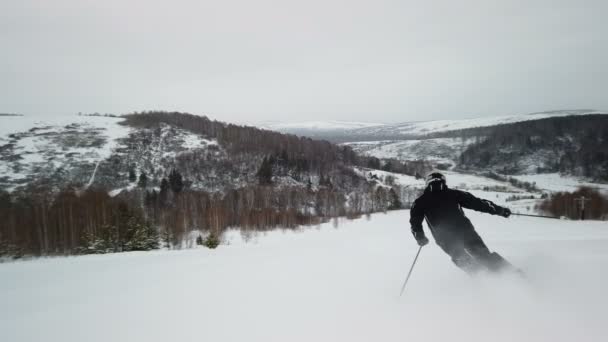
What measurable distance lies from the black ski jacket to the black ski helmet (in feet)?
0.22

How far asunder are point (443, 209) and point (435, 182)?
0.56m

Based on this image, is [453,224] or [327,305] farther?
[453,224]

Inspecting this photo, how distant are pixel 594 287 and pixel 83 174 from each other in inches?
4111

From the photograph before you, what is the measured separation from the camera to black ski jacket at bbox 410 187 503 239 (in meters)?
5.34

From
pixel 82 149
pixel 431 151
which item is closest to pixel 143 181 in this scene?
pixel 82 149

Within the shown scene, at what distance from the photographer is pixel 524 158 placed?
132 m

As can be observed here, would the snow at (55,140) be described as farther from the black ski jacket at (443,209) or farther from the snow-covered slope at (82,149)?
the black ski jacket at (443,209)

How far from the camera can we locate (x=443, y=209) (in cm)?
546

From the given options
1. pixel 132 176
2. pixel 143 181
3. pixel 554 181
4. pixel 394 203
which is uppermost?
pixel 132 176

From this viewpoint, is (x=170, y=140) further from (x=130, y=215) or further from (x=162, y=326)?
(x=162, y=326)

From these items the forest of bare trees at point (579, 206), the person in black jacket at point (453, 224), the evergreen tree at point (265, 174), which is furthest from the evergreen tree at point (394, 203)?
the person in black jacket at point (453, 224)

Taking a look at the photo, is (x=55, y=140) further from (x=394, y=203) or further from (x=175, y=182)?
(x=394, y=203)

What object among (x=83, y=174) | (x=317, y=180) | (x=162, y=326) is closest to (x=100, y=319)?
(x=162, y=326)

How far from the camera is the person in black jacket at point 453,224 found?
5.00 m
